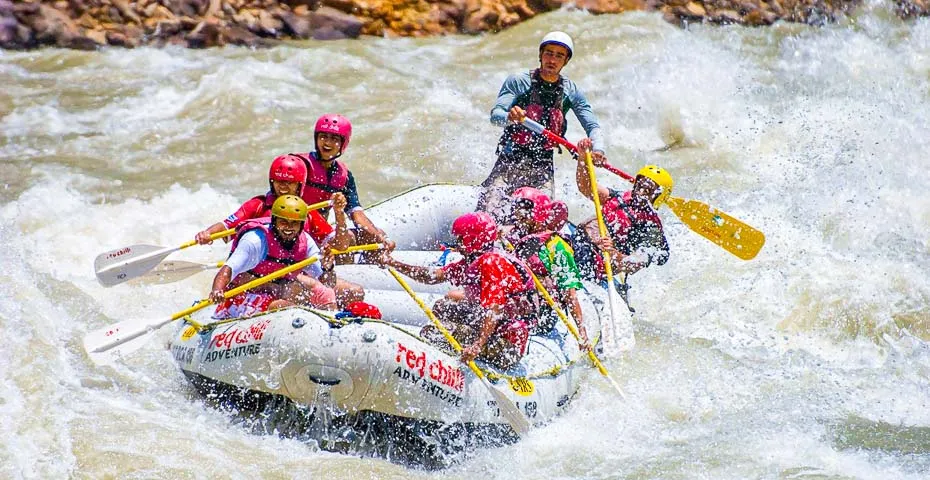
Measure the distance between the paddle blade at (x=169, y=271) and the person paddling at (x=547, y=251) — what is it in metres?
1.90

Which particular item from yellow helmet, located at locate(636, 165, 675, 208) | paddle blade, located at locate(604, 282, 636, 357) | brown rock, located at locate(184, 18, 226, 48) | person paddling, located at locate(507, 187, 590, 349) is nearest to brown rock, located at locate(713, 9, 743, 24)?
brown rock, located at locate(184, 18, 226, 48)

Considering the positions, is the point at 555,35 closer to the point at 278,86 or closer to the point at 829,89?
the point at 278,86

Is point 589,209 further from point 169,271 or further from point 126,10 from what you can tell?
point 126,10

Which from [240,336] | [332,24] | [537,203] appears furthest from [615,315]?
[332,24]

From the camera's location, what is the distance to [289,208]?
20.0ft

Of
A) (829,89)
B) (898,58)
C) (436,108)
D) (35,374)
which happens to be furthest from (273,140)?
(898,58)

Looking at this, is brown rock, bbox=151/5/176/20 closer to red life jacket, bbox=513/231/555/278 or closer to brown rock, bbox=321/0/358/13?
brown rock, bbox=321/0/358/13

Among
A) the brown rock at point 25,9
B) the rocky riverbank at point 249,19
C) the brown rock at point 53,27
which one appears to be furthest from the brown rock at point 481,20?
the brown rock at point 25,9

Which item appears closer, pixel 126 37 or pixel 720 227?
pixel 720 227

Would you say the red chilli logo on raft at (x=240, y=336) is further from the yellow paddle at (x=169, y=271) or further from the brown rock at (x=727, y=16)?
the brown rock at (x=727, y=16)

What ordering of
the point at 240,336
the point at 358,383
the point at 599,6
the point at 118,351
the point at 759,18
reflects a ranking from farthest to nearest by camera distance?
1. the point at 759,18
2. the point at 599,6
3. the point at 118,351
4. the point at 240,336
5. the point at 358,383

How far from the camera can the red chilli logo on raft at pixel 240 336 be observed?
5828 millimetres

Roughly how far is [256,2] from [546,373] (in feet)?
25.7

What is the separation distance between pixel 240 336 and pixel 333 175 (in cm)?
143
